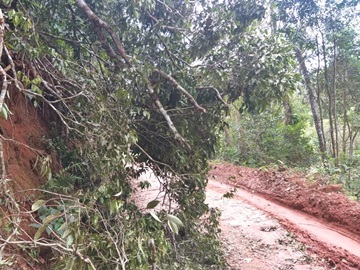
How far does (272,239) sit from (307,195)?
2329 millimetres

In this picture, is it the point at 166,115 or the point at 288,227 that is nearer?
the point at 166,115

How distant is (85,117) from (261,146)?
10561 mm

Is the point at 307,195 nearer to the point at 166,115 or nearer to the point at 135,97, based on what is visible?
the point at 166,115

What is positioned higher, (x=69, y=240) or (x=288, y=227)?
(x=69, y=240)

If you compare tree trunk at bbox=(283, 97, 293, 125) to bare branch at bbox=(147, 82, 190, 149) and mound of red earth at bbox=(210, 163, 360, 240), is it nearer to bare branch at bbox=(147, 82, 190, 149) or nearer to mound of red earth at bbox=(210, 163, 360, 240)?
mound of red earth at bbox=(210, 163, 360, 240)

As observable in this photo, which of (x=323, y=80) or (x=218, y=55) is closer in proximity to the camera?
(x=218, y=55)

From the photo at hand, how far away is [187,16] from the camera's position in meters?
4.36

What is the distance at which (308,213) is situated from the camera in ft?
22.3

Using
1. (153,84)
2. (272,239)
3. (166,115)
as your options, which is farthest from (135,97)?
(272,239)

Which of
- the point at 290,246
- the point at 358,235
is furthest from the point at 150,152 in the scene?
the point at 358,235

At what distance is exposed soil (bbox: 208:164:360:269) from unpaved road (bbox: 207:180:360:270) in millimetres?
15

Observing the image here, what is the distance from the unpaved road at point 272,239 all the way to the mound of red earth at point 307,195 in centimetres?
27

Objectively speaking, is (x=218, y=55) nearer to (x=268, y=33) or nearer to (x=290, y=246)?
(x=268, y=33)

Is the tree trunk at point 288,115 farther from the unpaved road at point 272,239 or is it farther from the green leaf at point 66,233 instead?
the green leaf at point 66,233
